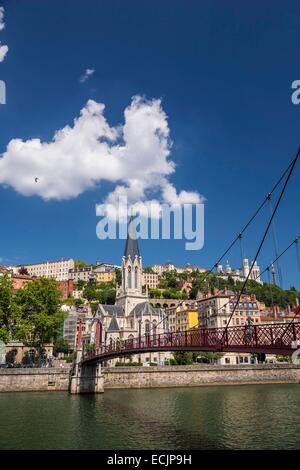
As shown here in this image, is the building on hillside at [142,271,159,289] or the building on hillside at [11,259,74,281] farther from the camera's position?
the building on hillside at [11,259,74,281]

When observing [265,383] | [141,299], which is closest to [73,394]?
[265,383]

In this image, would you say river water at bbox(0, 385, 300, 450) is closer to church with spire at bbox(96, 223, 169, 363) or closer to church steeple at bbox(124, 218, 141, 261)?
church with spire at bbox(96, 223, 169, 363)

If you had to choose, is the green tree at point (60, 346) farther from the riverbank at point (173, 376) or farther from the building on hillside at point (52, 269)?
the building on hillside at point (52, 269)

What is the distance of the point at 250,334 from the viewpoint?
18.8 m

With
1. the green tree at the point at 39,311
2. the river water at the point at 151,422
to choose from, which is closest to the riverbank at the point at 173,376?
the river water at the point at 151,422

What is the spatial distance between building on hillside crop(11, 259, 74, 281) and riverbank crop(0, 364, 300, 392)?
12039 centimetres

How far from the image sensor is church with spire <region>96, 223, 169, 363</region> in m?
78.4

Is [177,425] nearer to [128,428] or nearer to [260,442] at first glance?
[128,428]

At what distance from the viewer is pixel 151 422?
2620 centimetres

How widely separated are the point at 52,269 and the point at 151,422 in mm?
150447

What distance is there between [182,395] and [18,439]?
23.4 meters

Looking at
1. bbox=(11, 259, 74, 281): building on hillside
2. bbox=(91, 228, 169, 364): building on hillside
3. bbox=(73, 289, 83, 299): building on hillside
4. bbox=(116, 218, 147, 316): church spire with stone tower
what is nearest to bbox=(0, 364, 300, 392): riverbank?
bbox=(91, 228, 169, 364): building on hillside

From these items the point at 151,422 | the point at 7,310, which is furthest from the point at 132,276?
the point at 151,422
